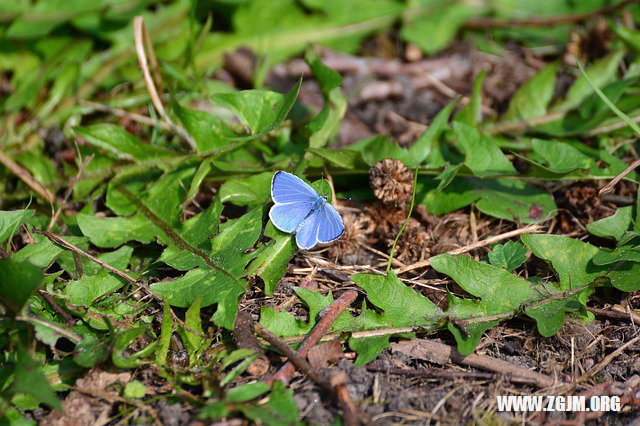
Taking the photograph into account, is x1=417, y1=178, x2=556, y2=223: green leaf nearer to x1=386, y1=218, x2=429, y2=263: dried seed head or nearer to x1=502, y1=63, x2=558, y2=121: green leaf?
x1=386, y1=218, x2=429, y2=263: dried seed head

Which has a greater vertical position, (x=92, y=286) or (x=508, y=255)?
(x=92, y=286)

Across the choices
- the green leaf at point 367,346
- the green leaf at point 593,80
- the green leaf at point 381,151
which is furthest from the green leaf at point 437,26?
the green leaf at point 367,346

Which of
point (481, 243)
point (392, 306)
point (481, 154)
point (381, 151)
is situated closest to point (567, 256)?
point (481, 243)

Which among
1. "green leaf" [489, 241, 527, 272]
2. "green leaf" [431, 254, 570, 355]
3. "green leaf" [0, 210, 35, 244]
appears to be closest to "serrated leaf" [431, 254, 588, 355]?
"green leaf" [431, 254, 570, 355]

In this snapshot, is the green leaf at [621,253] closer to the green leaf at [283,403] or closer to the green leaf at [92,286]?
the green leaf at [283,403]

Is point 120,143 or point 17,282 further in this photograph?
point 120,143

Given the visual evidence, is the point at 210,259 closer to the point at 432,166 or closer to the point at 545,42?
the point at 432,166

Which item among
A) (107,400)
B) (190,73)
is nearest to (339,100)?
(190,73)

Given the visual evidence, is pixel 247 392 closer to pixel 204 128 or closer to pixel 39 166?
pixel 204 128
